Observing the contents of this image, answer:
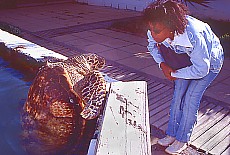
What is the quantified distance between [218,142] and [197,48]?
1.29 metres

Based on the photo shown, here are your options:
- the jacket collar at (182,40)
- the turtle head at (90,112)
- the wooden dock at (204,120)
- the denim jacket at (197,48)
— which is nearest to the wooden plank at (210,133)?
the wooden dock at (204,120)

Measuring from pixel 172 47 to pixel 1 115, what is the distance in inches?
78.0

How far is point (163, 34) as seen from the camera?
7.32 feet

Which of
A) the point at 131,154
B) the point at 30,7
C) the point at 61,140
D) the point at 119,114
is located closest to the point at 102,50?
the point at 61,140

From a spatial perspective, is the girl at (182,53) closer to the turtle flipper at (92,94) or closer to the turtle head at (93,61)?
the turtle flipper at (92,94)

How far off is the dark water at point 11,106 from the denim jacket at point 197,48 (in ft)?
5.19

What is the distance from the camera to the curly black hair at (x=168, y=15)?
2.14 meters

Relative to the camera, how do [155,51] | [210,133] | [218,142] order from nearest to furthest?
[155,51]
[218,142]
[210,133]

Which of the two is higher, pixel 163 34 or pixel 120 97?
pixel 163 34

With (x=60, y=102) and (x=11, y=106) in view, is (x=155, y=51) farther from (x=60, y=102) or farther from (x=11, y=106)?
(x=11, y=106)

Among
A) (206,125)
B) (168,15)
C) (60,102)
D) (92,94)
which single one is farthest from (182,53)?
(206,125)

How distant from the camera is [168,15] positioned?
2141mm

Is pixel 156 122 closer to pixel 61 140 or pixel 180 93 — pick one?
pixel 180 93

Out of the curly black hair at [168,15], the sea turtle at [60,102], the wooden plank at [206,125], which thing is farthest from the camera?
the wooden plank at [206,125]
